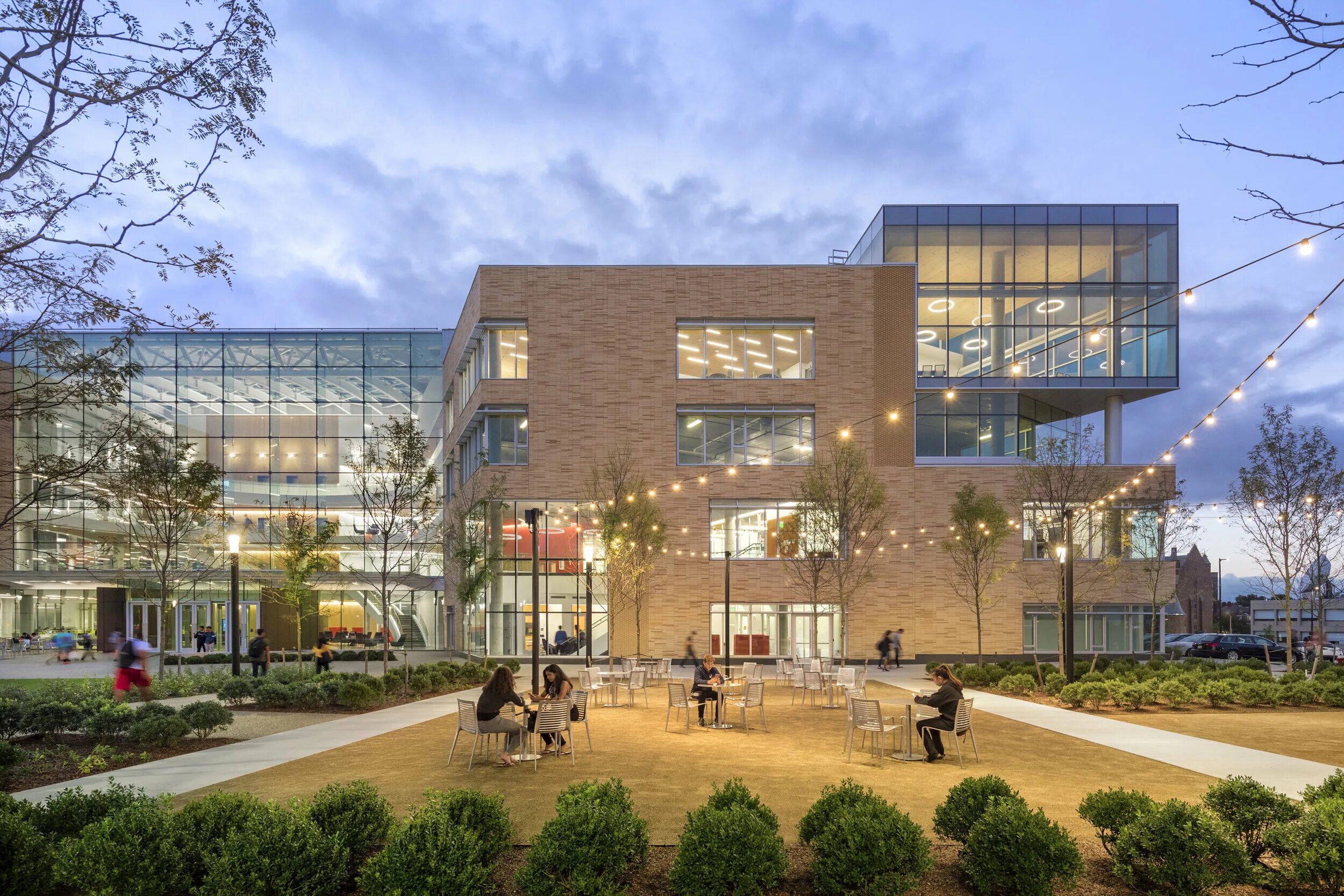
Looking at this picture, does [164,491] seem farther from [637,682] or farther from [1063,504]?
[1063,504]

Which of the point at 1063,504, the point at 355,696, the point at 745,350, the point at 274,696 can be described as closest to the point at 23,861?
the point at 355,696

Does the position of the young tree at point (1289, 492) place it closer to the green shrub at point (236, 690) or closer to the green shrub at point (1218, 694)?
the green shrub at point (1218, 694)

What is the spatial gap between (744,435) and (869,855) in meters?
30.8

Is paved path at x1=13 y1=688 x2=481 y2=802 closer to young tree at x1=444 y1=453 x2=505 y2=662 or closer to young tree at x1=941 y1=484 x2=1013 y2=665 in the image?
young tree at x1=444 y1=453 x2=505 y2=662

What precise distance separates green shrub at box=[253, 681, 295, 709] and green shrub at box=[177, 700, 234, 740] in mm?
4450

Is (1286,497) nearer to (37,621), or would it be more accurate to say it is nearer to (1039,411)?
(1039,411)

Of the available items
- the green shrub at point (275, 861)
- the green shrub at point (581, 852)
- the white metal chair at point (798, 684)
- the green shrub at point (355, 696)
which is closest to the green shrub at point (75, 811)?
the green shrub at point (275, 861)

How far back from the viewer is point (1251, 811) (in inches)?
296

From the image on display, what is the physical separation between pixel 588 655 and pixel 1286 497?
2438 centimetres

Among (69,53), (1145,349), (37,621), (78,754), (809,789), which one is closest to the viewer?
(69,53)

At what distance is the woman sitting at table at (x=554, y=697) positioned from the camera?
43.8 ft

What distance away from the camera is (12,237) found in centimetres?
803

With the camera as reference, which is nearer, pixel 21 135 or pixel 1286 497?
pixel 21 135

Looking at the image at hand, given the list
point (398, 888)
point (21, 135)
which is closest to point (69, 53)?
point (21, 135)
